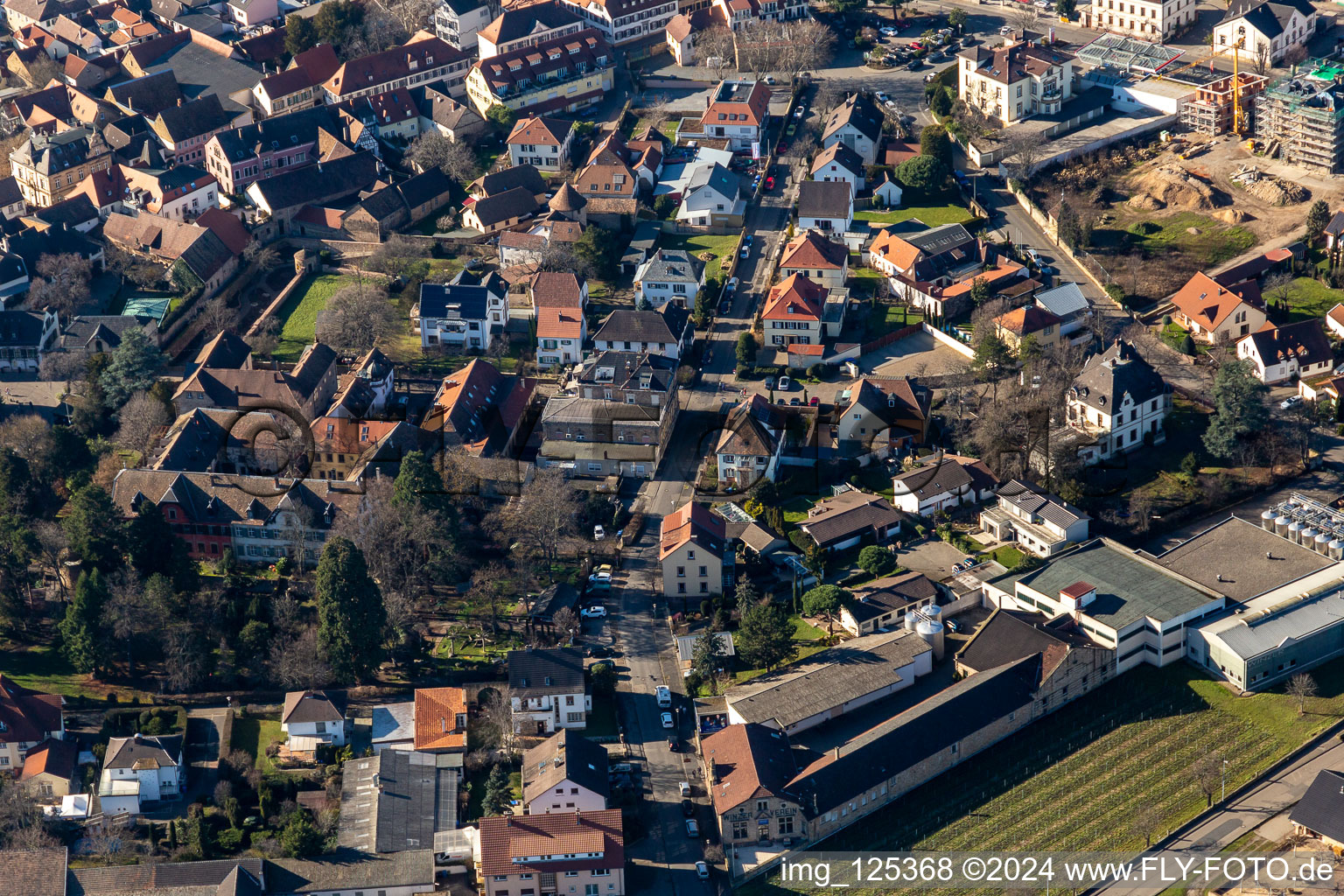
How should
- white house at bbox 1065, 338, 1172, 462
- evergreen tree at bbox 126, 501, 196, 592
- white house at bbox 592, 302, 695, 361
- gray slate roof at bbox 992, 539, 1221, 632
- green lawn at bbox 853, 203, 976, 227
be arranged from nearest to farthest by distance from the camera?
gray slate roof at bbox 992, 539, 1221, 632
evergreen tree at bbox 126, 501, 196, 592
white house at bbox 1065, 338, 1172, 462
white house at bbox 592, 302, 695, 361
green lawn at bbox 853, 203, 976, 227

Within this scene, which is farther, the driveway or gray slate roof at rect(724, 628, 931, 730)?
the driveway

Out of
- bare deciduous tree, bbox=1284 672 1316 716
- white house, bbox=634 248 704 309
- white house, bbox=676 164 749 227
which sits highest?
white house, bbox=676 164 749 227

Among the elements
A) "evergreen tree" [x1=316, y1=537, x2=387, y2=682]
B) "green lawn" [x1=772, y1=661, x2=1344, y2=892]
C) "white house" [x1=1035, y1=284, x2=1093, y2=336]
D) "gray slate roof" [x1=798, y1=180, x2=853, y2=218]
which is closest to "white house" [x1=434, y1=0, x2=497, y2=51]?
"gray slate roof" [x1=798, y1=180, x2=853, y2=218]

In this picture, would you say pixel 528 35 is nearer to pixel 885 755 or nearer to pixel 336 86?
pixel 336 86

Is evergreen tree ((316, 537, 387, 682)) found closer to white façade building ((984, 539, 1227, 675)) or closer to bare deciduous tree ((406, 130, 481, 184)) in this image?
white façade building ((984, 539, 1227, 675))

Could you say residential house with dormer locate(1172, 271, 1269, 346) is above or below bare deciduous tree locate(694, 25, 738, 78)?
below
